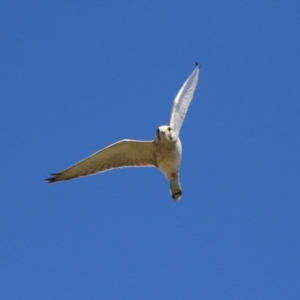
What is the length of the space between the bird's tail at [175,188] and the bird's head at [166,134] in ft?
3.00

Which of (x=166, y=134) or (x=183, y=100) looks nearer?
(x=166, y=134)

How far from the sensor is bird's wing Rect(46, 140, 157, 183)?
44.1 ft

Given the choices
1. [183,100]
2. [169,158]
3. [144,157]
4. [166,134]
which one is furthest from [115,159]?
[183,100]

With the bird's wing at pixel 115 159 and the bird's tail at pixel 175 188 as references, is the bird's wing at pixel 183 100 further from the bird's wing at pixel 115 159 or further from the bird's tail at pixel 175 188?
the bird's tail at pixel 175 188

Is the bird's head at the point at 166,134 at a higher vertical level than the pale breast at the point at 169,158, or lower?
higher

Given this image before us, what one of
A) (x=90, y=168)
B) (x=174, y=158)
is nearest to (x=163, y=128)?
(x=174, y=158)

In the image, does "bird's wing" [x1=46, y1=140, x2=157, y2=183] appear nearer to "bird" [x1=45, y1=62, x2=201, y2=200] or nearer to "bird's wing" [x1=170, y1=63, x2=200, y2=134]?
"bird" [x1=45, y1=62, x2=201, y2=200]

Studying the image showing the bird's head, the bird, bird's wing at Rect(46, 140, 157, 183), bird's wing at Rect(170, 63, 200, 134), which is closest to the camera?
the bird's head

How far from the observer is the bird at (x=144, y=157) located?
1299 cm

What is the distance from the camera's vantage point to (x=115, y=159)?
13758 millimetres

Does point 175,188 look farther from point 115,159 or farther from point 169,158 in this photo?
point 115,159

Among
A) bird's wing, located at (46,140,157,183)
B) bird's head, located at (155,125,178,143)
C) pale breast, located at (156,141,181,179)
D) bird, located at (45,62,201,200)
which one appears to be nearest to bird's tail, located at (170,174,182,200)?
bird, located at (45,62,201,200)

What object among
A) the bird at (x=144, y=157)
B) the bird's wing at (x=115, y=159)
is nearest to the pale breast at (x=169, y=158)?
the bird at (x=144, y=157)

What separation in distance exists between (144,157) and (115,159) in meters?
0.52
